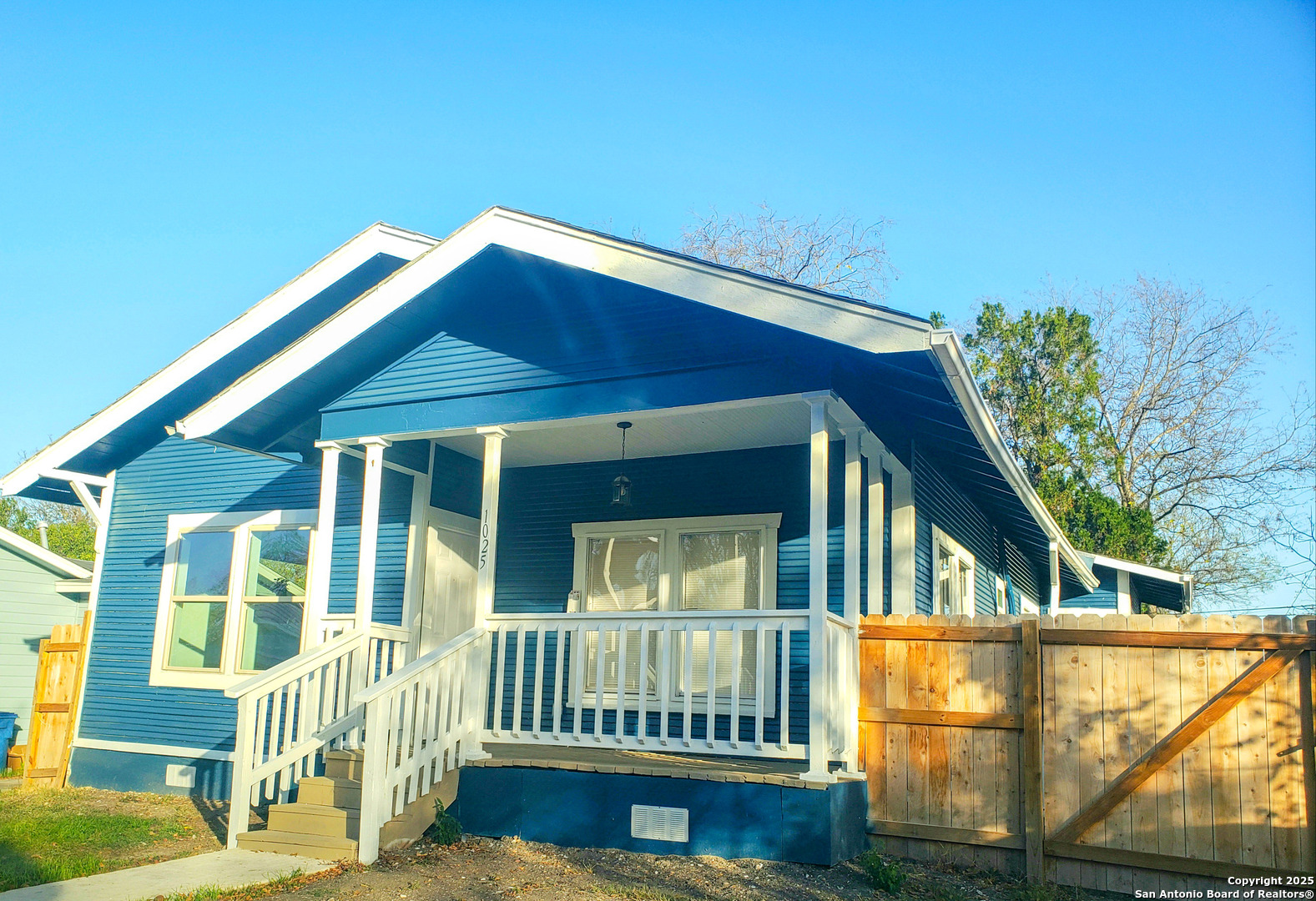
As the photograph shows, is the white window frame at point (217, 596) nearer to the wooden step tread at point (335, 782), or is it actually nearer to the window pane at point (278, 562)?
the window pane at point (278, 562)

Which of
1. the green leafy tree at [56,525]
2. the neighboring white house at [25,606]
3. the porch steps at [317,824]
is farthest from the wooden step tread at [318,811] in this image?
the green leafy tree at [56,525]

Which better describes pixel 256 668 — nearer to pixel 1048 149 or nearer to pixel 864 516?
pixel 864 516

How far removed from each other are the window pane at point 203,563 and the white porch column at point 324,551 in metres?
2.57

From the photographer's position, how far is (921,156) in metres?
18.4

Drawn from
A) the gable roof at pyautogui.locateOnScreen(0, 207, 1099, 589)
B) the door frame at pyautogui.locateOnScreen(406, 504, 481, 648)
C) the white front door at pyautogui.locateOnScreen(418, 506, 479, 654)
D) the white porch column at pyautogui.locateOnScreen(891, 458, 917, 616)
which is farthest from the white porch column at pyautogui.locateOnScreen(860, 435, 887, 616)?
the door frame at pyautogui.locateOnScreen(406, 504, 481, 648)

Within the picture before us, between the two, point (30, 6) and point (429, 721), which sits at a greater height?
point (30, 6)

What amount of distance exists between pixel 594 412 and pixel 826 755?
108 inches

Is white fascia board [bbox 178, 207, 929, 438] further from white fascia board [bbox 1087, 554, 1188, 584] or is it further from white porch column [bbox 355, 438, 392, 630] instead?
white fascia board [bbox 1087, 554, 1188, 584]

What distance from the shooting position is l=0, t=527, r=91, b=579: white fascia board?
38.0 ft

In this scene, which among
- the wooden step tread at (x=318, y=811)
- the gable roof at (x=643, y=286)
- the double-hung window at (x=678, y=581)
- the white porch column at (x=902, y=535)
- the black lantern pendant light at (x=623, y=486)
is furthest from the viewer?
the double-hung window at (x=678, y=581)

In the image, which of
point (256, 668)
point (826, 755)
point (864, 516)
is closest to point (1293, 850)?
point (826, 755)

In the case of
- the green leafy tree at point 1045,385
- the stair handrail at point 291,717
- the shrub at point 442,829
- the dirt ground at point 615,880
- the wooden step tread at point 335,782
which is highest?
the green leafy tree at point 1045,385

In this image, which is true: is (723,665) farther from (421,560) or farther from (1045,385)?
(1045,385)

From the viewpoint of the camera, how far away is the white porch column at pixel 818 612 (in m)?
5.82
